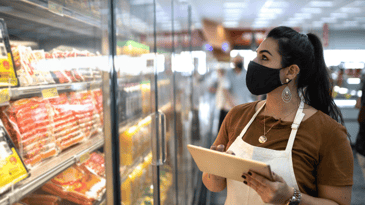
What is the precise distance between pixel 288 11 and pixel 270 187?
25.4 feet

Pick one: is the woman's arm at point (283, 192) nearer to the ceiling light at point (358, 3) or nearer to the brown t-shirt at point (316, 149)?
the brown t-shirt at point (316, 149)

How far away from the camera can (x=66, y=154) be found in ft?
Result: 5.06

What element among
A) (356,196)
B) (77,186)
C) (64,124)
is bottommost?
(356,196)

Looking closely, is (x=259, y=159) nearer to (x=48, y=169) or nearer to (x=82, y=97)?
(x=48, y=169)

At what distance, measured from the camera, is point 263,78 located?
4.18ft

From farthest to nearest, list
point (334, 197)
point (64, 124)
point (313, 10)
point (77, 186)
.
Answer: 1. point (313, 10)
2. point (77, 186)
3. point (64, 124)
4. point (334, 197)

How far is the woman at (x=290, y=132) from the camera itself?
1.11m

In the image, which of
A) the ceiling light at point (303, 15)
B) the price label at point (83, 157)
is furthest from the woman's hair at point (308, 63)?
the ceiling light at point (303, 15)

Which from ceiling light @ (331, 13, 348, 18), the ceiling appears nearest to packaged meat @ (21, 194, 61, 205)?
the ceiling

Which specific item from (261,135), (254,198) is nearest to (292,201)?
(254,198)

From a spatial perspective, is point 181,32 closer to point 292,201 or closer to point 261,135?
point 261,135

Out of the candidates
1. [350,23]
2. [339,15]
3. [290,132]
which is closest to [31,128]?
[290,132]

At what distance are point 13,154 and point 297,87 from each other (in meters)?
1.29

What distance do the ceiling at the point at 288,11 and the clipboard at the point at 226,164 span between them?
191 inches
